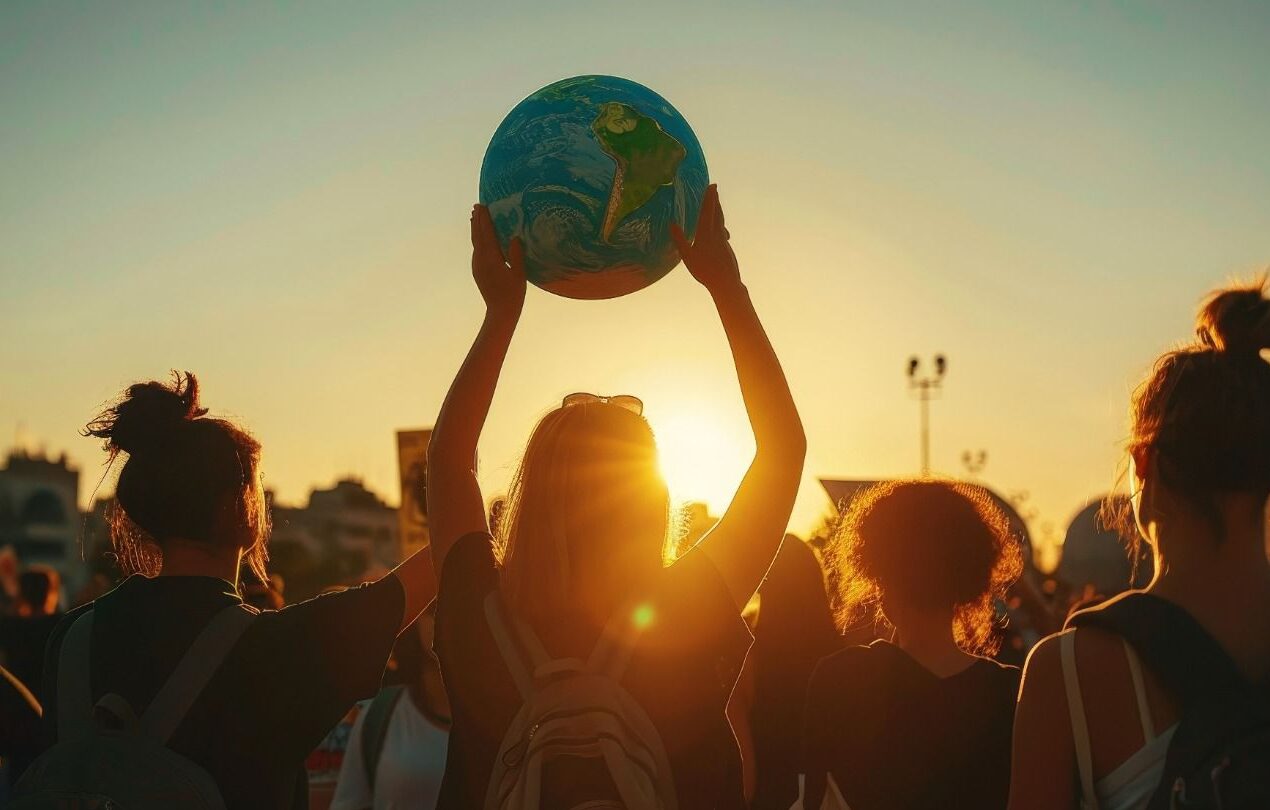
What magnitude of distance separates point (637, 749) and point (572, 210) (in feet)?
5.21

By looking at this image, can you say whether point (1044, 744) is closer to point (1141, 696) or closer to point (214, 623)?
point (1141, 696)

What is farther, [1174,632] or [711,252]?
[711,252]

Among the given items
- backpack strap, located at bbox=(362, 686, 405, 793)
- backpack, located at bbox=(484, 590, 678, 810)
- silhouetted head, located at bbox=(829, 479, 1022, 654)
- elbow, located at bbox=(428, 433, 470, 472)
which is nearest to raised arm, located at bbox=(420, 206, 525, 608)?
elbow, located at bbox=(428, 433, 470, 472)

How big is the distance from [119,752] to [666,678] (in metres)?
1.23

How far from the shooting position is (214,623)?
3.21 metres

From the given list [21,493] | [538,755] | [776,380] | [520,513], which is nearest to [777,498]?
[776,380]

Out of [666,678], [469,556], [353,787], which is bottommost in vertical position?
[353,787]

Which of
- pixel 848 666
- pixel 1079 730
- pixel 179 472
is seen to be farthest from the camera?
pixel 848 666

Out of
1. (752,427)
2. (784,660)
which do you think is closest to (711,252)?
(752,427)

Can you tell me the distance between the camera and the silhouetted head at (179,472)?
3344 mm

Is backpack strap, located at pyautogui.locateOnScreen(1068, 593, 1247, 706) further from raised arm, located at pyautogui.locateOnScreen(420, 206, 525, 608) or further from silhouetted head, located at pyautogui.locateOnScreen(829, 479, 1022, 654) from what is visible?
silhouetted head, located at pyautogui.locateOnScreen(829, 479, 1022, 654)

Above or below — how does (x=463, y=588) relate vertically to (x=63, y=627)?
above

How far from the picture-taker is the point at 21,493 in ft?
395

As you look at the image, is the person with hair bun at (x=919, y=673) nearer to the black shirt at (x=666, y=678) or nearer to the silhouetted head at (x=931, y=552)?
the silhouetted head at (x=931, y=552)
